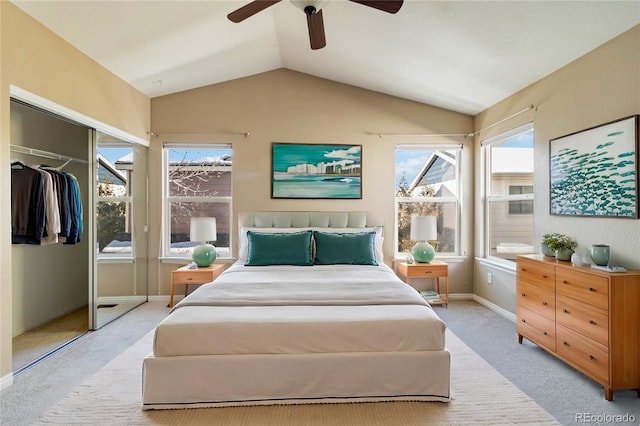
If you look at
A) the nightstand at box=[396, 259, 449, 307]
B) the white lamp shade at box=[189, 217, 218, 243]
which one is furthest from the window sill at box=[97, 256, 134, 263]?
the nightstand at box=[396, 259, 449, 307]

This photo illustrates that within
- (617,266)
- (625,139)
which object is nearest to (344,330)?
(617,266)

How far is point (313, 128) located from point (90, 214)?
281 cm

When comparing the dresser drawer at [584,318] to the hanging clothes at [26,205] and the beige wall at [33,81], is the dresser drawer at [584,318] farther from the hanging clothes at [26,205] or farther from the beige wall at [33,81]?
the hanging clothes at [26,205]

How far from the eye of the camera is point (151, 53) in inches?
134

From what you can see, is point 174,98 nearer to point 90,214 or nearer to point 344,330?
point 90,214

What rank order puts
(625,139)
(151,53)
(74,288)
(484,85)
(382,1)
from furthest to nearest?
1. (74,288)
2. (484,85)
3. (151,53)
4. (625,139)
5. (382,1)

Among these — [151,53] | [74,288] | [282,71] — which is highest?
[282,71]

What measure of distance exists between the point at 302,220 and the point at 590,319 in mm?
3088

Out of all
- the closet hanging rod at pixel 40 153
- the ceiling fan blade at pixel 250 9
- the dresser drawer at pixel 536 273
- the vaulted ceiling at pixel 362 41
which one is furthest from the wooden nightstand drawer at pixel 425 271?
the closet hanging rod at pixel 40 153

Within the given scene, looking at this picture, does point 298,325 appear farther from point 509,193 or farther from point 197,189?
point 509,193

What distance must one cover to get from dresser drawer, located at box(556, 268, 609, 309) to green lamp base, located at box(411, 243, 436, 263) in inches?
64.8

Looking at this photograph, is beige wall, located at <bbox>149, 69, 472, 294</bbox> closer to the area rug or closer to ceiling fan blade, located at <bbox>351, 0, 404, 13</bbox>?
the area rug

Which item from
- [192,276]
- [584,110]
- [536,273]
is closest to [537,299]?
[536,273]

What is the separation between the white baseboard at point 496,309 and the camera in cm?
376
